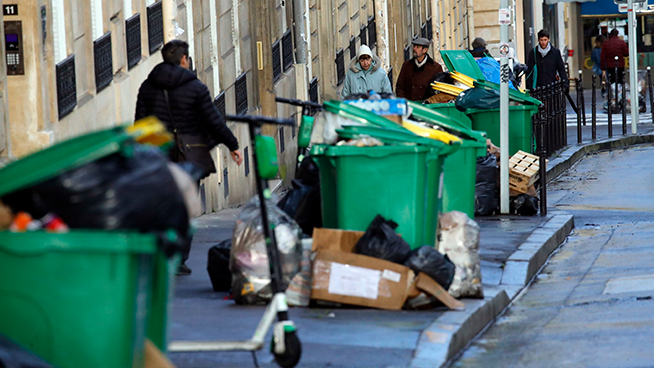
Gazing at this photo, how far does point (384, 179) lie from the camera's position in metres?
6.69

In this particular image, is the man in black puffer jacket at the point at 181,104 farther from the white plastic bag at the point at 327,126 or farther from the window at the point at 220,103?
the window at the point at 220,103

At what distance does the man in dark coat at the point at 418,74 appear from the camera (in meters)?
14.1

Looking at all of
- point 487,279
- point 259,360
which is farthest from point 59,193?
point 487,279

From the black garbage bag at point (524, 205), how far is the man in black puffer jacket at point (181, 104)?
4.34 m

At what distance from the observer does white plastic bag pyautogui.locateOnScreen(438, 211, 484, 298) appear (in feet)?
22.1

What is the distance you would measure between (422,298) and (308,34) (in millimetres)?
10270

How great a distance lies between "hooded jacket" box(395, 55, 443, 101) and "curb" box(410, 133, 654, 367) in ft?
10.8

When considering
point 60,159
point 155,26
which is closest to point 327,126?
point 60,159

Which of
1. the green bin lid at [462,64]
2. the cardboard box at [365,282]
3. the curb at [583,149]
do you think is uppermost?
the green bin lid at [462,64]

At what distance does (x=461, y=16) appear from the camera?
3156 cm

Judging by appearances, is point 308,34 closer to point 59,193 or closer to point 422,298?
point 422,298

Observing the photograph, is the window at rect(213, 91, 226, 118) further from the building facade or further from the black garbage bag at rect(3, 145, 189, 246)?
the black garbage bag at rect(3, 145, 189, 246)

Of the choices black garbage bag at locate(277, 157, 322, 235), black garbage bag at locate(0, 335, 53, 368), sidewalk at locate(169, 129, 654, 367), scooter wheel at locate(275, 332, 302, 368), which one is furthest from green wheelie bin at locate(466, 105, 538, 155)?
black garbage bag at locate(0, 335, 53, 368)

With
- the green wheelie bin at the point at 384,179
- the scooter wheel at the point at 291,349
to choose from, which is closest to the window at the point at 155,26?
the green wheelie bin at the point at 384,179
